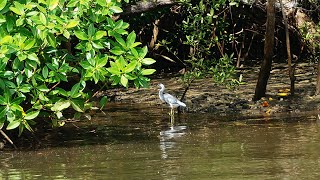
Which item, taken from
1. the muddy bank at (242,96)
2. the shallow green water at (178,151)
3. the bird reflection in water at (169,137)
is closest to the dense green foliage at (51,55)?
the shallow green water at (178,151)

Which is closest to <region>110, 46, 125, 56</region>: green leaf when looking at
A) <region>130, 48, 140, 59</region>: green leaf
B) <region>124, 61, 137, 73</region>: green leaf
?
<region>130, 48, 140, 59</region>: green leaf

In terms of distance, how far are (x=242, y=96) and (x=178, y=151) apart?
4629 millimetres

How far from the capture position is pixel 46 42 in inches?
300

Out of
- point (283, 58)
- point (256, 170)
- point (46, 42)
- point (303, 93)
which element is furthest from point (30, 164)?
point (283, 58)

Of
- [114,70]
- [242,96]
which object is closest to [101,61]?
[114,70]

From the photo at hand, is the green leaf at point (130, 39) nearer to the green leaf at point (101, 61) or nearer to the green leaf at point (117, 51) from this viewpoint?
the green leaf at point (117, 51)

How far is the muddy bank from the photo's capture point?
11.5 metres

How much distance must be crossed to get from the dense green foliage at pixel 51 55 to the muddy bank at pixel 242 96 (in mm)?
3876

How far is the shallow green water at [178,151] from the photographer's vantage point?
683cm

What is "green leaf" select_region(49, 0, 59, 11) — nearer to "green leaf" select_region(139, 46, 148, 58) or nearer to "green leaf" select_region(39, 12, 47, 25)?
"green leaf" select_region(39, 12, 47, 25)

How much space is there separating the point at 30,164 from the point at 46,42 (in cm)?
124

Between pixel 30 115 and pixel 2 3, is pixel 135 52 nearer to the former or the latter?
pixel 30 115

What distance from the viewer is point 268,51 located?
1104cm

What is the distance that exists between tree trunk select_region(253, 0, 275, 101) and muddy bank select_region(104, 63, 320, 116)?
0.18 m
